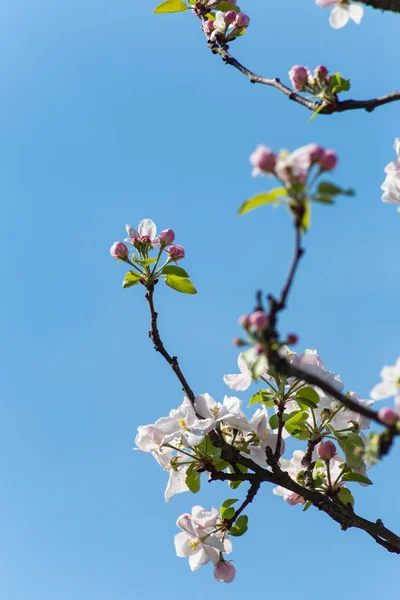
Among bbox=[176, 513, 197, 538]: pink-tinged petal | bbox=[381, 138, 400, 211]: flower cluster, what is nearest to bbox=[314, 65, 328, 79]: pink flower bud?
bbox=[381, 138, 400, 211]: flower cluster

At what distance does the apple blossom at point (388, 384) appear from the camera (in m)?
1.53

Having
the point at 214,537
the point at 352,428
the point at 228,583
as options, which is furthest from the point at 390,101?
the point at 228,583

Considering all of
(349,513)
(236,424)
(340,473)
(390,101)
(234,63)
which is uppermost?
(234,63)

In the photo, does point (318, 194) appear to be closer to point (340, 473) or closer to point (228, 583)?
point (340, 473)

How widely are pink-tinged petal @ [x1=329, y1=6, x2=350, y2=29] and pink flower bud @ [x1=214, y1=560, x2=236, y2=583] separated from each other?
2.02 metres

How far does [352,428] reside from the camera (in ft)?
8.99

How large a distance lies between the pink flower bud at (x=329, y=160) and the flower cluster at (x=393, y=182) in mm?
967

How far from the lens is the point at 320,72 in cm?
244

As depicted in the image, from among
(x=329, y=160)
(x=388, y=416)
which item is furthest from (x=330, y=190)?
(x=388, y=416)

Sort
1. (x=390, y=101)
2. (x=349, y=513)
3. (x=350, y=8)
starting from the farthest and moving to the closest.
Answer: (x=349, y=513) < (x=350, y=8) < (x=390, y=101)

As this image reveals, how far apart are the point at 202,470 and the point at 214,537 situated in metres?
0.29

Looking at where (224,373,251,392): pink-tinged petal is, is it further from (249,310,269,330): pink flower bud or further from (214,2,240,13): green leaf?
(214,2,240,13): green leaf

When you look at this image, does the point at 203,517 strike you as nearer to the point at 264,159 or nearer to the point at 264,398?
the point at 264,398

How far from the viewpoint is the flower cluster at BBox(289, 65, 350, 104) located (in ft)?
7.81
